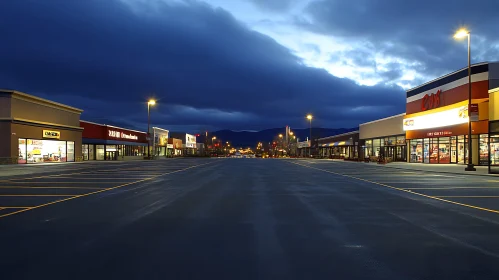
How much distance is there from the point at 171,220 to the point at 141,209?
2.22 meters

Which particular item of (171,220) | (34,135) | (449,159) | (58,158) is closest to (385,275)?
(171,220)

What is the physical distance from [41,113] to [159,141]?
56.7 meters

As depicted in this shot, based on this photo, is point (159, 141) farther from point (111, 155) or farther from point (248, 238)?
point (248, 238)

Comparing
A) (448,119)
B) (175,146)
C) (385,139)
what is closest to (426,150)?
(448,119)

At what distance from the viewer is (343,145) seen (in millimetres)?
85312

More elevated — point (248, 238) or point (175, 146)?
point (175, 146)

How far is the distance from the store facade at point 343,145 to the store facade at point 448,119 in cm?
2311

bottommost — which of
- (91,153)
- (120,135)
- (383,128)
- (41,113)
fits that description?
(91,153)

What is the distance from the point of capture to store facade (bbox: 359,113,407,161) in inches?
2168

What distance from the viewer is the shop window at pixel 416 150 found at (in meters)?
48.0

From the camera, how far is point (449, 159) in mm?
41938

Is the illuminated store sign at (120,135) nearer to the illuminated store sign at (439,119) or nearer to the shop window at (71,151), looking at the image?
the shop window at (71,151)

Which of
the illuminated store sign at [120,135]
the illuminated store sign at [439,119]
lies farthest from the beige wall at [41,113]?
the illuminated store sign at [439,119]

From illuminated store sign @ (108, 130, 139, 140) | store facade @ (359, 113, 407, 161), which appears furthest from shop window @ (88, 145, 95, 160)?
store facade @ (359, 113, 407, 161)
